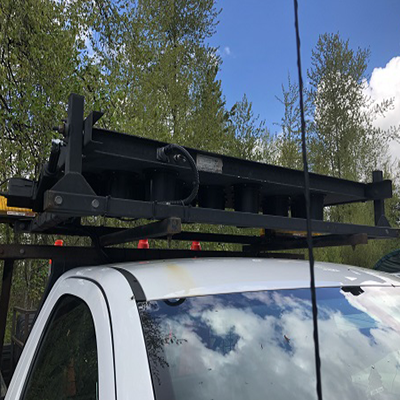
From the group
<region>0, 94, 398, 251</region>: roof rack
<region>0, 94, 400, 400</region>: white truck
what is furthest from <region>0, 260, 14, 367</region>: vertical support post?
<region>0, 94, 400, 400</region>: white truck

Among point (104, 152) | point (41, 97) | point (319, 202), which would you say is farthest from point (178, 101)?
point (104, 152)

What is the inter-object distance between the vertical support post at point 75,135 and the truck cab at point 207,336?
0.42m

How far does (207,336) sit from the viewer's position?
1.24 meters

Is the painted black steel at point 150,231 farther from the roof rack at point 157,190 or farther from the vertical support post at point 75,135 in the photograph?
the vertical support post at point 75,135

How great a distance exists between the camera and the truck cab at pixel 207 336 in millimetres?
1104

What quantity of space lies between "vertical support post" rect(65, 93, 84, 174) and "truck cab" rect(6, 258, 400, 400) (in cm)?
42

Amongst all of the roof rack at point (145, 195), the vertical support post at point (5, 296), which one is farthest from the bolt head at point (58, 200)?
the vertical support post at point (5, 296)

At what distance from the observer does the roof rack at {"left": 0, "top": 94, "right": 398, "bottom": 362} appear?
1.38 m

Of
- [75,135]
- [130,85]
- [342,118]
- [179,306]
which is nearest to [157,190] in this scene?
[75,135]

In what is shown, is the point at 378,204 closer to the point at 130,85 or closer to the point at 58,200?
the point at 58,200

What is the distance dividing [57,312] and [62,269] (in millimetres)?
491

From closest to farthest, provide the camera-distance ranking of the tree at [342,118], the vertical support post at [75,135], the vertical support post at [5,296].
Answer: the vertical support post at [75,135]
the vertical support post at [5,296]
the tree at [342,118]

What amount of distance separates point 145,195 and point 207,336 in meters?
0.88

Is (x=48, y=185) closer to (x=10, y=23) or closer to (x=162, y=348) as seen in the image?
(x=162, y=348)
